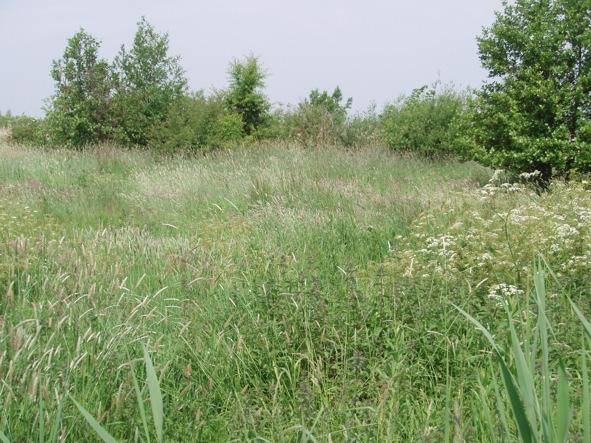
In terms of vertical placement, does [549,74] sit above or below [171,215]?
above

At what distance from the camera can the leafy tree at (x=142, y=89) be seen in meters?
19.2

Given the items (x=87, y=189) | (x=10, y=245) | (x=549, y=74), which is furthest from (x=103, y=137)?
(x=10, y=245)

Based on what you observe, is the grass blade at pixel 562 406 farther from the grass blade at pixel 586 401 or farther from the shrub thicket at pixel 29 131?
the shrub thicket at pixel 29 131

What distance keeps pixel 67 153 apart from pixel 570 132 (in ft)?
39.7

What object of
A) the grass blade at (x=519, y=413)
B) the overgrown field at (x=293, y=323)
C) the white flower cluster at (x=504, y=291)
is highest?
the grass blade at (x=519, y=413)

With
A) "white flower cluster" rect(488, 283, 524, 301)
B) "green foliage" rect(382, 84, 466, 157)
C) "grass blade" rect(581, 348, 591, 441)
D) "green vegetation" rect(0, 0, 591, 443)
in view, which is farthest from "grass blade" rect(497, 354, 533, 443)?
"green foliage" rect(382, 84, 466, 157)

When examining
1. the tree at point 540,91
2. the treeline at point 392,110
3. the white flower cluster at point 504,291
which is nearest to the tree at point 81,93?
the treeline at point 392,110

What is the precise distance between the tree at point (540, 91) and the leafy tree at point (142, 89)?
10.8 m

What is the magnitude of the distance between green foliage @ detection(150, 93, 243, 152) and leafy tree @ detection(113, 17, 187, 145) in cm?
68

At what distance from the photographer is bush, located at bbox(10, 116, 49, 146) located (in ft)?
68.9

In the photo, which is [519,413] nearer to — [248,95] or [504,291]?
[504,291]

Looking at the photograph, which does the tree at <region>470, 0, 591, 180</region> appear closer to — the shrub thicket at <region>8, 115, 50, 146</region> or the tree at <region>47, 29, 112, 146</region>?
the tree at <region>47, 29, 112, 146</region>

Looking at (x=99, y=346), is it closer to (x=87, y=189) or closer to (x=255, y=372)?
(x=255, y=372)

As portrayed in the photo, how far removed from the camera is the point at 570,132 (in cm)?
1140
